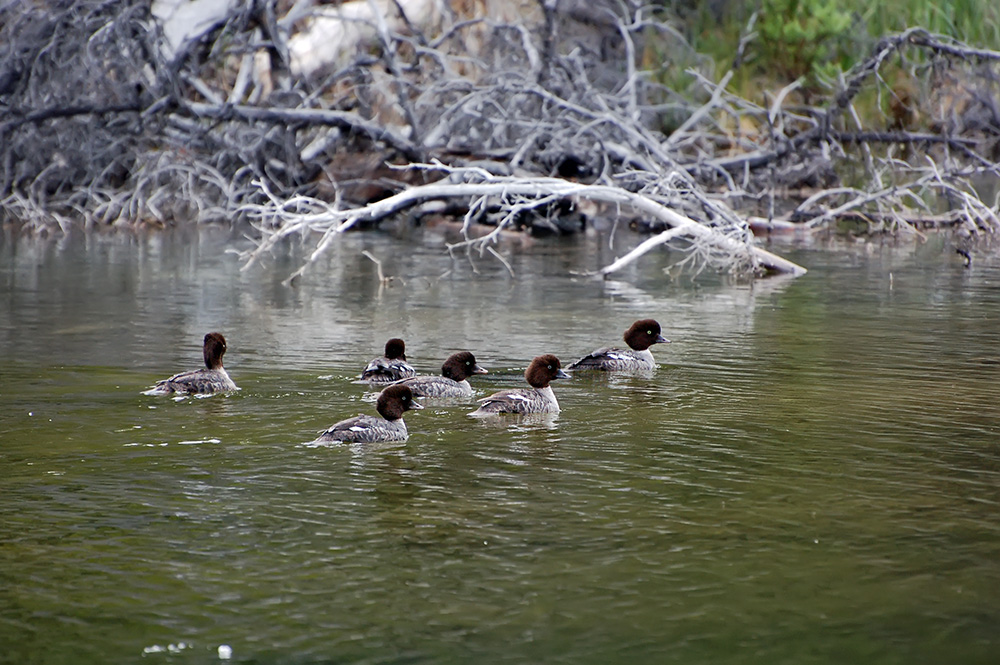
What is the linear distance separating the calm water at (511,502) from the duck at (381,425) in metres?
0.10

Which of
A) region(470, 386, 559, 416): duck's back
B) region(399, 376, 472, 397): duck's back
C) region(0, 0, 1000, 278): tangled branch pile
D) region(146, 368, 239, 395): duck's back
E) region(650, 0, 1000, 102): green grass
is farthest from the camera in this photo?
region(650, 0, 1000, 102): green grass

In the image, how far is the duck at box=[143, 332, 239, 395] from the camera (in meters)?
10.3

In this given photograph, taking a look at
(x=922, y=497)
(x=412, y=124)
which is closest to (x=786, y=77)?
(x=412, y=124)

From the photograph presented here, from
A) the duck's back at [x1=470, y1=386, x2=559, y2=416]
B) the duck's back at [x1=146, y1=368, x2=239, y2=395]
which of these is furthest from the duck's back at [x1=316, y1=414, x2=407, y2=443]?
the duck's back at [x1=146, y1=368, x2=239, y2=395]

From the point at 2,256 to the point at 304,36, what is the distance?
12668 millimetres

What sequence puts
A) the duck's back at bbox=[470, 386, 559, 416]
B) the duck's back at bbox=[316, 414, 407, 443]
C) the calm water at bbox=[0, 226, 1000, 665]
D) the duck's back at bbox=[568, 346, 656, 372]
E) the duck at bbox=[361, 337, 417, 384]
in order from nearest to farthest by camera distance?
the calm water at bbox=[0, 226, 1000, 665]
the duck's back at bbox=[316, 414, 407, 443]
the duck's back at bbox=[470, 386, 559, 416]
the duck at bbox=[361, 337, 417, 384]
the duck's back at bbox=[568, 346, 656, 372]

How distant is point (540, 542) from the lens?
6777mm

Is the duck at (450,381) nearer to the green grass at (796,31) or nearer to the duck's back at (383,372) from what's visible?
the duck's back at (383,372)

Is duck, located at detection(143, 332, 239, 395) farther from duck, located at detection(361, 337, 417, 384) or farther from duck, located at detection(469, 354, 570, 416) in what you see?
duck, located at detection(469, 354, 570, 416)

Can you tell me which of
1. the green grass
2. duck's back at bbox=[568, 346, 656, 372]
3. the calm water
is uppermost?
the green grass

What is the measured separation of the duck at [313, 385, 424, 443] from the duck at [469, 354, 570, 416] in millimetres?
→ 861

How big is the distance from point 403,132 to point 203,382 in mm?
17999

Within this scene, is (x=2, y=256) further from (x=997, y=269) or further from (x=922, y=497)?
(x=922, y=497)

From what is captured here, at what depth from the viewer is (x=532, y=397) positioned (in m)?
9.75
